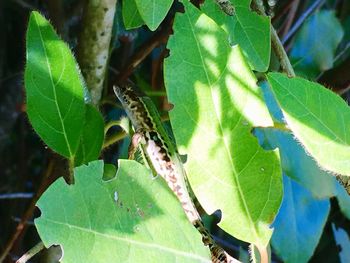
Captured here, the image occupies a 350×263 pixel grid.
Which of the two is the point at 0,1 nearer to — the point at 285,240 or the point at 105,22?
the point at 105,22

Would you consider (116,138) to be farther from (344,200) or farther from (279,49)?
(344,200)

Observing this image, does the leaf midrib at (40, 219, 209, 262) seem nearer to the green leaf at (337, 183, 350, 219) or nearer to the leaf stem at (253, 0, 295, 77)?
the leaf stem at (253, 0, 295, 77)

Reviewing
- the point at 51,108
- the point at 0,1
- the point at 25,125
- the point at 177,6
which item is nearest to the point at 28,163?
the point at 25,125

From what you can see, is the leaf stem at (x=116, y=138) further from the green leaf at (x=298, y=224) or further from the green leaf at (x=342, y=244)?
the green leaf at (x=342, y=244)

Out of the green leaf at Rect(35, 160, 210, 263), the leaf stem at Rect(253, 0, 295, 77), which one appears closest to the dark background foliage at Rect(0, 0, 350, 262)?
the leaf stem at Rect(253, 0, 295, 77)

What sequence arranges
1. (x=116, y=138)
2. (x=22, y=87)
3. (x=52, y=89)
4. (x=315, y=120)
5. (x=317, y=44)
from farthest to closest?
(x=22, y=87) < (x=317, y=44) < (x=116, y=138) < (x=52, y=89) < (x=315, y=120)

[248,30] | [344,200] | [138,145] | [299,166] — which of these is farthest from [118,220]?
[344,200]
